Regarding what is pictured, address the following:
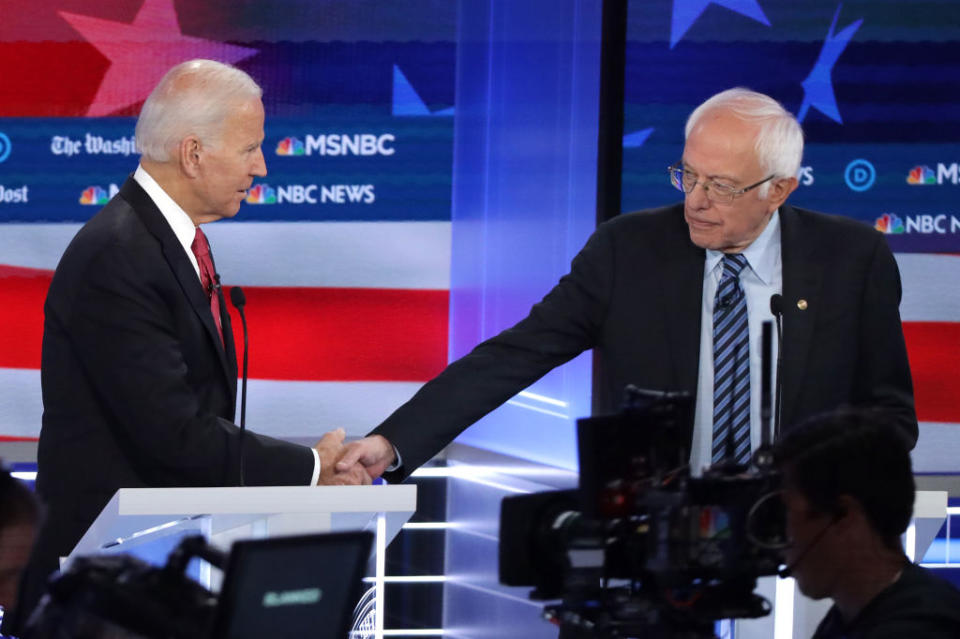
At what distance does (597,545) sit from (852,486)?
35 cm

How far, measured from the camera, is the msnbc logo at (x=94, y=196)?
15.0 feet

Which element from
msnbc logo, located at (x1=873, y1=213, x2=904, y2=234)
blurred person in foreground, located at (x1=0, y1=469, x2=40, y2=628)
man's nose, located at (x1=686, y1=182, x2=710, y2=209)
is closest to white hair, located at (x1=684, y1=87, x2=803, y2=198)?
man's nose, located at (x1=686, y1=182, x2=710, y2=209)

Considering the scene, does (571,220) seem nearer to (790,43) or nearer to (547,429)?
(547,429)

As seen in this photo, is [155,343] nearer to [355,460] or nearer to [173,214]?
[173,214]

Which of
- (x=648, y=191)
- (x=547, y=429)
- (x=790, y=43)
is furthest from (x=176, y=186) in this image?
(x=790, y=43)

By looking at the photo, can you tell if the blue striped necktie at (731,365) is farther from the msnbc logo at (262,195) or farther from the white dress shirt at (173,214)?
the msnbc logo at (262,195)

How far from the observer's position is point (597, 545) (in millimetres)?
1962

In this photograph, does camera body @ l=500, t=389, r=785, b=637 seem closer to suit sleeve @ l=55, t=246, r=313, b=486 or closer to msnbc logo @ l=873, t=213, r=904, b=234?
suit sleeve @ l=55, t=246, r=313, b=486

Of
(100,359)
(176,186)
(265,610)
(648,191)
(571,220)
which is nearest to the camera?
(265,610)

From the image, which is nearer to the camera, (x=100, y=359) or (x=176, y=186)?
(x=100, y=359)

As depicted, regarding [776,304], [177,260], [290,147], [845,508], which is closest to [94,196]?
[290,147]

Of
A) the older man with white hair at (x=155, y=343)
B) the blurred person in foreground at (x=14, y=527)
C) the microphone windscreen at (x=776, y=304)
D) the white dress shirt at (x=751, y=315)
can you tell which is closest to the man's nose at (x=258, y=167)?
the older man with white hair at (x=155, y=343)

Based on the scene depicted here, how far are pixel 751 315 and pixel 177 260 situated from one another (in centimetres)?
109

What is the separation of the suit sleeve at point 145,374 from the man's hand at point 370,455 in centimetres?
18
